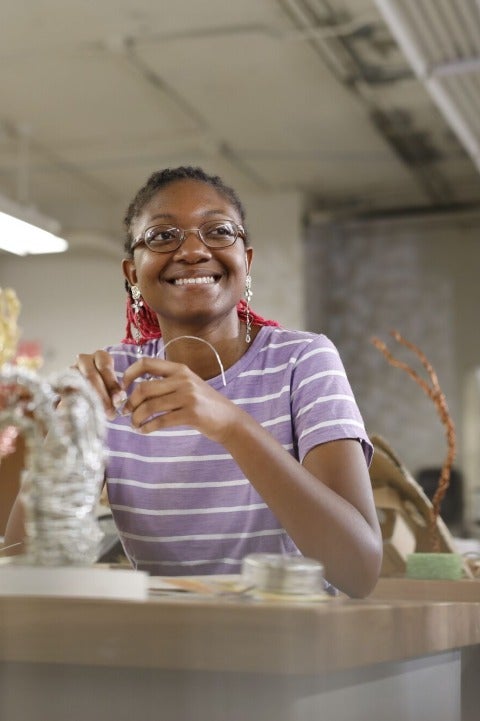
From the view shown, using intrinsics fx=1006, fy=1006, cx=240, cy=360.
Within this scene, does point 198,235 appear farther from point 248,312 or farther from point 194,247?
point 248,312

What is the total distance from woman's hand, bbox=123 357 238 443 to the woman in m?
0.15

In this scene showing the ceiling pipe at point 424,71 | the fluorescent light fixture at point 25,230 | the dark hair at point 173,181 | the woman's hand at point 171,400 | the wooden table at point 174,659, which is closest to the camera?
the wooden table at point 174,659

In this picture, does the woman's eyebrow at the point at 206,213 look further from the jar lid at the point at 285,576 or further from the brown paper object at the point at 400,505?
the brown paper object at the point at 400,505

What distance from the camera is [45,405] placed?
0.77 meters

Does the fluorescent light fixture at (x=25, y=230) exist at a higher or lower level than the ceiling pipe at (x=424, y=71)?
lower

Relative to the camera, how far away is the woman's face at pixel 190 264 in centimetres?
132

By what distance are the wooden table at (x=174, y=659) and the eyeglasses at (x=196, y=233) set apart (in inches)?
27.4

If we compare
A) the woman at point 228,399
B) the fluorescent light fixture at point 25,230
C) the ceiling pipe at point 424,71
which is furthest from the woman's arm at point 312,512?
the fluorescent light fixture at point 25,230

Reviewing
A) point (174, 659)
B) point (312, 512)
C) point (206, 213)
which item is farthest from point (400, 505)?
point (174, 659)

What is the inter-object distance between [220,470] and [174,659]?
25.1 inches

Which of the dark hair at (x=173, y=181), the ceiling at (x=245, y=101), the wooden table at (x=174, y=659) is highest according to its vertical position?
the ceiling at (x=245, y=101)

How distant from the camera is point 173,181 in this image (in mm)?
1376

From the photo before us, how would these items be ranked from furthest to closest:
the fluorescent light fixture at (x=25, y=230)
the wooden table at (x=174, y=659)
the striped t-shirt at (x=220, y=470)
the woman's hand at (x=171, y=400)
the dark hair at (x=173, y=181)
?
the fluorescent light fixture at (x=25, y=230) < the dark hair at (x=173, y=181) < the striped t-shirt at (x=220, y=470) < the woman's hand at (x=171, y=400) < the wooden table at (x=174, y=659)

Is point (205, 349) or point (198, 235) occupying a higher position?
point (198, 235)
